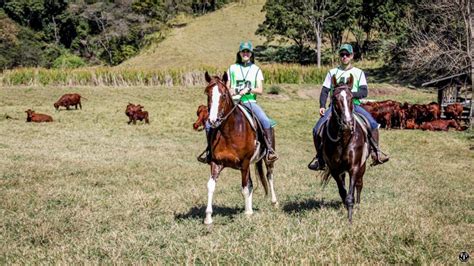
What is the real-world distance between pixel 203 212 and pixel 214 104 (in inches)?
94.9

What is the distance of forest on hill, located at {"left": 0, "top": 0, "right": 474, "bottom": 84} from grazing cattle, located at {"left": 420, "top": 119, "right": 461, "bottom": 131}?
555 inches

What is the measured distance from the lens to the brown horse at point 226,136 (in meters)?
7.41

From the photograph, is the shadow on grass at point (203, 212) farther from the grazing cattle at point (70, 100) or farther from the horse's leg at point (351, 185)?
the grazing cattle at point (70, 100)

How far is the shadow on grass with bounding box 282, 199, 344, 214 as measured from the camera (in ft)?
29.8

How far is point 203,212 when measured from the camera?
29.1 ft

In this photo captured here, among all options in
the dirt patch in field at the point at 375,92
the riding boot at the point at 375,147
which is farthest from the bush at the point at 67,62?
the riding boot at the point at 375,147

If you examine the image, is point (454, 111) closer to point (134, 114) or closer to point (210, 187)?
point (134, 114)

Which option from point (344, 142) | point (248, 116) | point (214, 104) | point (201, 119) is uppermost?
point (214, 104)

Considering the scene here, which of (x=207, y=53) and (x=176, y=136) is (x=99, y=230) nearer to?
(x=176, y=136)

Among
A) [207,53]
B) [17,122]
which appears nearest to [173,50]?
[207,53]

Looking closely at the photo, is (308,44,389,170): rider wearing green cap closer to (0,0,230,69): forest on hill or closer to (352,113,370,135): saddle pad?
(352,113,370,135): saddle pad

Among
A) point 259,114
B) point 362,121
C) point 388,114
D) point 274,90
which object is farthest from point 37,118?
point 362,121

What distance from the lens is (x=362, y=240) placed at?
Answer: 19.7ft

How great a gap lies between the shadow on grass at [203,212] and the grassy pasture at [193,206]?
35mm
